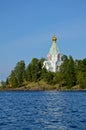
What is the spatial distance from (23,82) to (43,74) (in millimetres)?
14639

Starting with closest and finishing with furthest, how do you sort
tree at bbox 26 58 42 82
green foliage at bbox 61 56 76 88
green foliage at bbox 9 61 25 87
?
green foliage at bbox 61 56 76 88 < tree at bbox 26 58 42 82 < green foliage at bbox 9 61 25 87

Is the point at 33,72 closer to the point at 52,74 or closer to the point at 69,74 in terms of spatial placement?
the point at 52,74

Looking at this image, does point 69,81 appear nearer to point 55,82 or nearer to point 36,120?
point 55,82

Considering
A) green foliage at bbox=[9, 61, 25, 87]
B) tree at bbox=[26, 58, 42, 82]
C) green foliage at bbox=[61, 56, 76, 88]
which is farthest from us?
green foliage at bbox=[9, 61, 25, 87]

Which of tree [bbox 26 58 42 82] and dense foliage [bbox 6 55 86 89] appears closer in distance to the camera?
dense foliage [bbox 6 55 86 89]

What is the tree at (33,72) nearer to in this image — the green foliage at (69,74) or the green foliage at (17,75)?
the green foliage at (17,75)

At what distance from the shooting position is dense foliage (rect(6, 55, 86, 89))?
169625mm

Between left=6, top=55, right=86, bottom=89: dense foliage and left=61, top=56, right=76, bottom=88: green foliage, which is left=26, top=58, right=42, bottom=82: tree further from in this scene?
left=61, top=56, right=76, bottom=88: green foliage

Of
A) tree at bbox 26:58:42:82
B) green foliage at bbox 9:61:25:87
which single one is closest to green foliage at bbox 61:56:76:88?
tree at bbox 26:58:42:82

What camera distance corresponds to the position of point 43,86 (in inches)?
7126

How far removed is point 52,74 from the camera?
181 metres

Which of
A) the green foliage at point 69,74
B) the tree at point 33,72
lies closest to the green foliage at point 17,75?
the tree at point 33,72

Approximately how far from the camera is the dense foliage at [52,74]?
169625mm

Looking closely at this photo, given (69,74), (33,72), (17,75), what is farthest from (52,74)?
(17,75)
